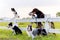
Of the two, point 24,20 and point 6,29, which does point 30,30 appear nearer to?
point 24,20

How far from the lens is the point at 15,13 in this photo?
47.3ft

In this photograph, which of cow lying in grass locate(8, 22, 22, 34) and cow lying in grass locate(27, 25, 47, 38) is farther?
cow lying in grass locate(8, 22, 22, 34)

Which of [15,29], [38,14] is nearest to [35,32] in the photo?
[38,14]

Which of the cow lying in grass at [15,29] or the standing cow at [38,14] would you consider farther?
the cow lying in grass at [15,29]

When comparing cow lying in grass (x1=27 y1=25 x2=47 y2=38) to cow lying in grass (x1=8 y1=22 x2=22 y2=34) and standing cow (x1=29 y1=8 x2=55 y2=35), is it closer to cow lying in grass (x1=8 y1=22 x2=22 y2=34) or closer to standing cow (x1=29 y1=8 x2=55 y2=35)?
standing cow (x1=29 y1=8 x2=55 y2=35)

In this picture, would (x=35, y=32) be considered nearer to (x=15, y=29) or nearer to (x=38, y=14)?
(x=38, y=14)

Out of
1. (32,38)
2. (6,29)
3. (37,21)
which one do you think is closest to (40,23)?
(37,21)

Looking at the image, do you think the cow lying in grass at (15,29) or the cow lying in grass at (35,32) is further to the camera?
the cow lying in grass at (15,29)

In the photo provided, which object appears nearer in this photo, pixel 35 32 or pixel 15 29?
pixel 35 32

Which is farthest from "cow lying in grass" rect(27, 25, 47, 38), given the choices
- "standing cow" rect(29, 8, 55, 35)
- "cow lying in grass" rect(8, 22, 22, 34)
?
"cow lying in grass" rect(8, 22, 22, 34)

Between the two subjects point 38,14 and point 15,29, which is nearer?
point 38,14

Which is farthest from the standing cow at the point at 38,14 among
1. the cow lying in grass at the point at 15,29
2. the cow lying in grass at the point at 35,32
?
the cow lying in grass at the point at 15,29

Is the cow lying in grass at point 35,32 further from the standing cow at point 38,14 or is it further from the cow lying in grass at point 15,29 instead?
the cow lying in grass at point 15,29

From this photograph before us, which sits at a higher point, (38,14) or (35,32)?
(38,14)
